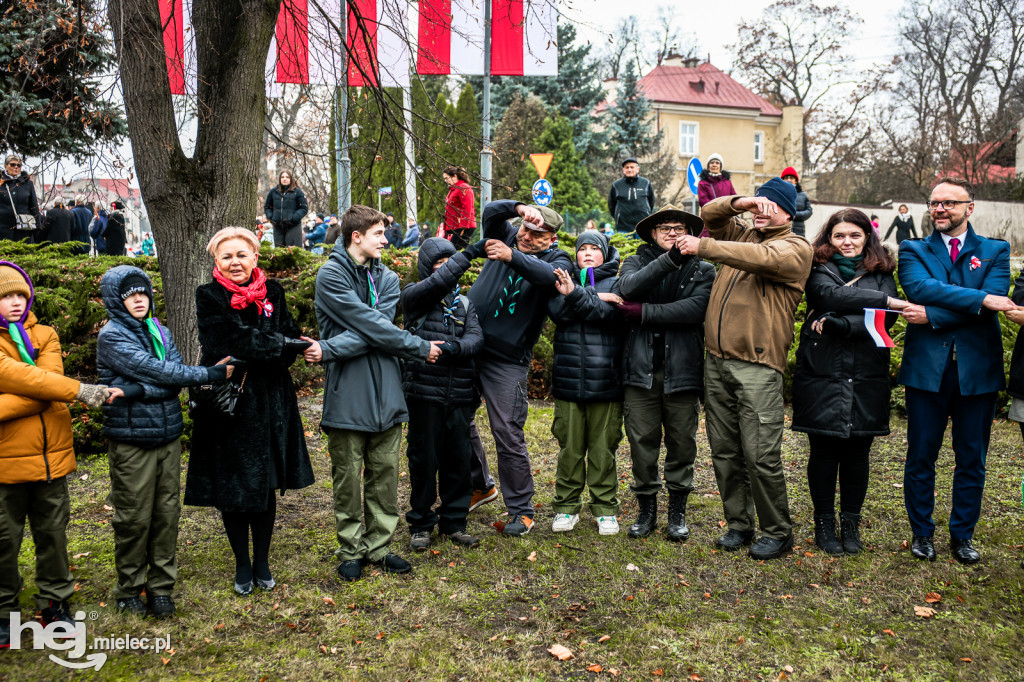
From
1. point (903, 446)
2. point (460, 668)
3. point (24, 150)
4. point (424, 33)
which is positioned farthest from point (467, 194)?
point (24, 150)

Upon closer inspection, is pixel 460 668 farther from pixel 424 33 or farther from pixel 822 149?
pixel 822 149

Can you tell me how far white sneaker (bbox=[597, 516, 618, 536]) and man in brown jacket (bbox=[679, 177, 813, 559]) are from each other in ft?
2.45

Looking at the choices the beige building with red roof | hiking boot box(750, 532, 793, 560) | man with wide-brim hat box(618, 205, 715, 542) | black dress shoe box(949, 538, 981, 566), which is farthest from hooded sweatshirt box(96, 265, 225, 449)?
the beige building with red roof

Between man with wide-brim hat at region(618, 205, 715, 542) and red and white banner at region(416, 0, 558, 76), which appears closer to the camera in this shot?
man with wide-brim hat at region(618, 205, 715, 542)

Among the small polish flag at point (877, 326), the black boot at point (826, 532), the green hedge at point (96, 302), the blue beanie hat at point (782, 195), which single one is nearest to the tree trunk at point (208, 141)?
the green hedge at point (96, 302)

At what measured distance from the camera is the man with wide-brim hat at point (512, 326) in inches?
208

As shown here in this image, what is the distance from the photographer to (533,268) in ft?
16.5

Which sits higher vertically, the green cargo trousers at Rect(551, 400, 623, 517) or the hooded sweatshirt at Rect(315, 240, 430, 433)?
the hooded sweatshirt at Rect(315, 240, 430, 433)

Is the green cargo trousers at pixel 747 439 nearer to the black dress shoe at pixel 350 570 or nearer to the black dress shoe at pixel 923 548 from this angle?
the black dress shoe at pixel 923 548

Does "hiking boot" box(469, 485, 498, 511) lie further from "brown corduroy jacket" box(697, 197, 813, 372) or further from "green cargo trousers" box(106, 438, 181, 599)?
"green cargo trousers" box(106, 438, 181, 599)

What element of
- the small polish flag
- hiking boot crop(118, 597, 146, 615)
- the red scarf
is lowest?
hiking boot crop(118, 597, 146, 615)

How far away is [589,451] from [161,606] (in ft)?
9.47

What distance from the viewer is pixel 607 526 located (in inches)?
212

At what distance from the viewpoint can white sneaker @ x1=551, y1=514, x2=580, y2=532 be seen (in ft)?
17.8
